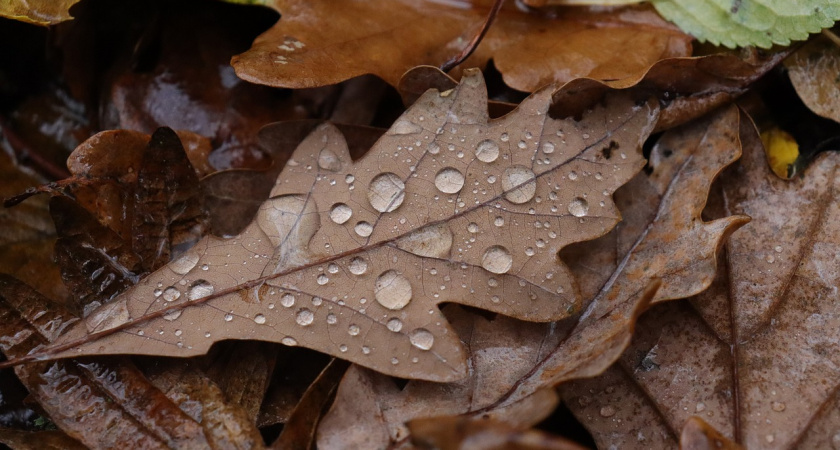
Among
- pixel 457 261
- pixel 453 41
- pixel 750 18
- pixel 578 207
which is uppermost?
pixel 750 18

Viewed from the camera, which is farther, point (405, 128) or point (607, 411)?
point (405, 128)

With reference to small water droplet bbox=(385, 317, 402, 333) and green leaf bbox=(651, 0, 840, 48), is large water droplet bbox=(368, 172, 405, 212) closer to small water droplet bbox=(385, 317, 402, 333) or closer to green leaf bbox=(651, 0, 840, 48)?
small water droplet bbox=(385, 317, 402, 333)

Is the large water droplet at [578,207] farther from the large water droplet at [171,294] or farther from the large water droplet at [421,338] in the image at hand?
the large water droplet at [171,294]

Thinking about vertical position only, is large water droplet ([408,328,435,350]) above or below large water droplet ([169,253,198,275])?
above

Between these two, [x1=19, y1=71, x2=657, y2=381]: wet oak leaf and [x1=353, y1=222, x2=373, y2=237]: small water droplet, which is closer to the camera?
[x1=19, y1=71, x2=657, y2=381]: wet oak leaf

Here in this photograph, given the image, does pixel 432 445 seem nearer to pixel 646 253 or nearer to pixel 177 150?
pixel 646 253

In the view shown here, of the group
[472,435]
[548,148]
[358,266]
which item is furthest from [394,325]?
[548,148]

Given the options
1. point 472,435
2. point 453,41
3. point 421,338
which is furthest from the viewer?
point 453,41

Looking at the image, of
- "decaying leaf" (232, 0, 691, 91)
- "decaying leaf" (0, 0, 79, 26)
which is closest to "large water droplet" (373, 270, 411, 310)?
"decaying leaf" (232, 0, 691, 91)

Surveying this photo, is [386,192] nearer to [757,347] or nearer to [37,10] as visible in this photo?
[757,347]
